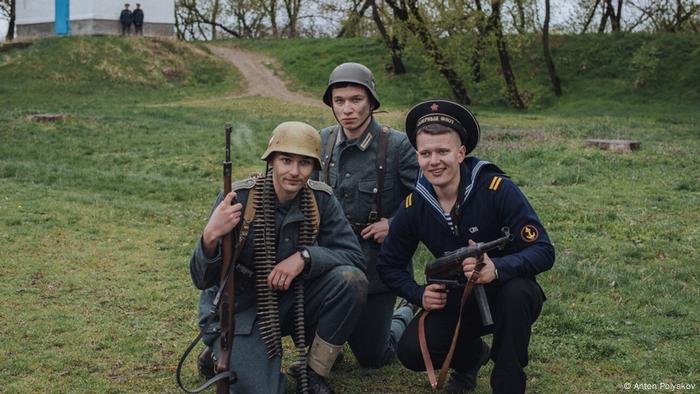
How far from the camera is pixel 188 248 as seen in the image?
9.42 metres

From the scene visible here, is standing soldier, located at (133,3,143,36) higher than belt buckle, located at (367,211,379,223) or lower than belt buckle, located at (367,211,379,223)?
higher

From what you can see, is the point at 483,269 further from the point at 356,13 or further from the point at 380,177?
the point at 356,13

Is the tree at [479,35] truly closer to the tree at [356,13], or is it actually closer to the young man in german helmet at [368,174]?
the tree at [356,13]

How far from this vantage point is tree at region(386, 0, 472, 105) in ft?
101

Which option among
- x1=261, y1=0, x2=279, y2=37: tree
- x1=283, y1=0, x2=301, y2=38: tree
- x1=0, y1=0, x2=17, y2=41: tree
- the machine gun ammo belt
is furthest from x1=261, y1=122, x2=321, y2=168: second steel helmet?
x1=283, y1=0, x2=301, y2=38: tree

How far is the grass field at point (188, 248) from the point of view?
18.0ft

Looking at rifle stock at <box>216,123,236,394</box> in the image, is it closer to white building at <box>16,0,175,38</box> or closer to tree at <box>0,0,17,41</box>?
white building at <box>16,0,175,38</box>

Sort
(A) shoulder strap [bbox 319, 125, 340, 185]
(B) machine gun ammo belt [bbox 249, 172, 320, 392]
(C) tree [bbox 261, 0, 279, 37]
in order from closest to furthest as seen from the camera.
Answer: (B) machine gun ammo belt [bbox 249, 172, 320, 392] < (A) shoulder strap [bbox 319, 125, 340, 185] < (C) tree [bbox 261, 0, 279, 37]

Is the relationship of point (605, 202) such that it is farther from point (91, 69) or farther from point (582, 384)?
point (91, 69)

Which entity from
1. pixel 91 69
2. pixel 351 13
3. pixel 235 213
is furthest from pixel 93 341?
pixel 351 13

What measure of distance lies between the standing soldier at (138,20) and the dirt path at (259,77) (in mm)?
4006

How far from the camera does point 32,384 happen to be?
16.9 ft

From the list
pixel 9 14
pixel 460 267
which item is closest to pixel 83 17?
pixel 9 14

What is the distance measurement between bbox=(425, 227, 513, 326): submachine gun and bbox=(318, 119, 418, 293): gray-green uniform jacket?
906 mm
